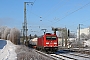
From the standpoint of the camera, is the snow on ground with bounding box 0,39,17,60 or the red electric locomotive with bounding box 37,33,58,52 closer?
the snow on ground with bounding box 0,39,17,60

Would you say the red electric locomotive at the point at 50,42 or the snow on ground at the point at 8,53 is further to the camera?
the red electric locomotive at the point at 50,42

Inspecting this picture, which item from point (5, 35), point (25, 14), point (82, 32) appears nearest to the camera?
point (25, 14)

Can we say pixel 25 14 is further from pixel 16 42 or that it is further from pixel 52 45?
pixel 52 45

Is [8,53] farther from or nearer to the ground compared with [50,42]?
nearer to the ground

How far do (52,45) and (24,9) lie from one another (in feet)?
75.8

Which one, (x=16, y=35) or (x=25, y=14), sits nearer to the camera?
(x=25, y=14)

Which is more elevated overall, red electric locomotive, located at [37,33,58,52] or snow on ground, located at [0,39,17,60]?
red electric locomotive, located at [37,33,58,52]

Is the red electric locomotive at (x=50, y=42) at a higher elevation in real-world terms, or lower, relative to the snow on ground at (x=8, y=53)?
higher

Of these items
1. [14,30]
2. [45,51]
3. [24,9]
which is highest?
[24,9]

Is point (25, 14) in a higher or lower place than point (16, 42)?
higher

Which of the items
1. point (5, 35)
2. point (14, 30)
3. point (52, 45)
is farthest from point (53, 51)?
point (5, 35)

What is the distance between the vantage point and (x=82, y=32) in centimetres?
14750

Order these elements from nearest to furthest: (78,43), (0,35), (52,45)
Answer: (52,45), (78,43), (0,35)

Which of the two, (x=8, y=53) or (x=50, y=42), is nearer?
(x=8, y=53)
